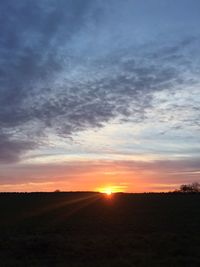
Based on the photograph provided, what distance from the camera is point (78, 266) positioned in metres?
21.4

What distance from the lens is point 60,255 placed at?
24.6m

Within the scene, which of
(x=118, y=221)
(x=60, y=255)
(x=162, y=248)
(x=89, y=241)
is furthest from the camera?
(x=118, y=221)

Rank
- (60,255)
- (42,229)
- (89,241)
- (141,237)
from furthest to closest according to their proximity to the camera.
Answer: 1. (42,229)
2. (141,237)
3. (89,241)
4. (60,255)

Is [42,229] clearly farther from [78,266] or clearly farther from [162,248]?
[78,266]

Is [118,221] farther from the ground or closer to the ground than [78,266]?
farther from the ground

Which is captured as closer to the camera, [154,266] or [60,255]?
[154,266]

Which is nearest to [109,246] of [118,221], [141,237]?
[141,237]

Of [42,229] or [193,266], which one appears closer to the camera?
[193,266]

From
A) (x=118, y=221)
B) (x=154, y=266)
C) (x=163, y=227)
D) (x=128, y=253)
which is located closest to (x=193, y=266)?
(x=154, y=266)

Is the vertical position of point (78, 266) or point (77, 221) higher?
point (77, 221)

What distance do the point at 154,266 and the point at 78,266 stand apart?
340 cm

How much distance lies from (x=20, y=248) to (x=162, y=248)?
26.1 feet

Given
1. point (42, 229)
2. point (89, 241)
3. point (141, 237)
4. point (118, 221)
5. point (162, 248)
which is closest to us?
point (162, 248)

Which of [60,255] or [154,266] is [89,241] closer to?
[60,255]
